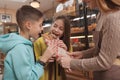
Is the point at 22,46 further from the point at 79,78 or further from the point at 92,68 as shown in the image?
the point at 79,78

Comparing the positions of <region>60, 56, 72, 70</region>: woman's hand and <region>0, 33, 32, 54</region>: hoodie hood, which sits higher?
<region>0, 33, 32, 54</region>: hoodie hood

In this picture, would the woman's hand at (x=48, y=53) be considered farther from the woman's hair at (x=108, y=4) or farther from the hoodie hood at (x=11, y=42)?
the woman's hair at (x=108, y=4)

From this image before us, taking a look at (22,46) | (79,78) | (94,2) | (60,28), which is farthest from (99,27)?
(79,78)

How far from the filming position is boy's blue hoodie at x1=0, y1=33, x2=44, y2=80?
54.6 inches

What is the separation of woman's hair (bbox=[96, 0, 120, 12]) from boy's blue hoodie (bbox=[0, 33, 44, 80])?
0.67 m

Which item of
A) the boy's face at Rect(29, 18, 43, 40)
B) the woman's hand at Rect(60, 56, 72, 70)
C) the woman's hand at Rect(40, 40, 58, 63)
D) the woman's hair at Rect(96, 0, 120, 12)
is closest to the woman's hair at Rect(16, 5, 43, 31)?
the boy's face at Rect(29, 18, 43, 40)

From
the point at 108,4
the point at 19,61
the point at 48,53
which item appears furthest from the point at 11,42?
the point at 108,4

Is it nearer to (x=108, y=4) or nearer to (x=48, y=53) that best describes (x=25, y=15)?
(x=48, y=53)

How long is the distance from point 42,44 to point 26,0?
6355mm

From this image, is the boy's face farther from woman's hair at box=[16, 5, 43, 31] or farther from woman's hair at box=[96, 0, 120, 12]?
woman's hair at box=[96, 0, 120, 12]

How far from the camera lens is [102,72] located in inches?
55.7

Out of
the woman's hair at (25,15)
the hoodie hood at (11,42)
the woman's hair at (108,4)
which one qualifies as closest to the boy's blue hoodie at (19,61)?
the hoodie hood at (11,42)

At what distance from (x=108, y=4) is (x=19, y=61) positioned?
2.63 feet

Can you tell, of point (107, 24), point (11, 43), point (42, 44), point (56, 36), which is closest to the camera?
point (107, 24)
